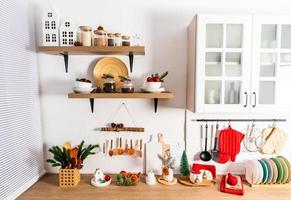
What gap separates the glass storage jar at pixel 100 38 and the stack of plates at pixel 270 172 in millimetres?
1418

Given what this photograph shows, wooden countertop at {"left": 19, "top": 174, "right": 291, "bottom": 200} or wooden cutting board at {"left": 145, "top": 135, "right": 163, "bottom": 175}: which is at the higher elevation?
wooden cutting board at {"left": 145, "top": 135, "right": 163, "bottom": 175}

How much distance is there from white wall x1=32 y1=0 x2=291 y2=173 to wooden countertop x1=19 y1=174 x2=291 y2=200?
0.26 meters

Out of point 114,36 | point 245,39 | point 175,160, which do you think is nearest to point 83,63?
point 114,36

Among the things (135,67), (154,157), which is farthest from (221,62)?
(154,157)

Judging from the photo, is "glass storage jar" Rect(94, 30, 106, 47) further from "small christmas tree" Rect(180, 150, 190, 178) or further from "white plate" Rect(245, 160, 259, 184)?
"white plate" Rect(245, 160, 259, 184)

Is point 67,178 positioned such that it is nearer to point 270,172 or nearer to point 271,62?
point 270,172

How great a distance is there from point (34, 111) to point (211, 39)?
1.41m

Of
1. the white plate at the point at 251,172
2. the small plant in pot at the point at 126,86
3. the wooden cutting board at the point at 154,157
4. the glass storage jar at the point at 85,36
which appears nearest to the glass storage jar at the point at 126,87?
the small plant in pot at the point at 126,86

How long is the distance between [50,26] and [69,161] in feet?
3.24

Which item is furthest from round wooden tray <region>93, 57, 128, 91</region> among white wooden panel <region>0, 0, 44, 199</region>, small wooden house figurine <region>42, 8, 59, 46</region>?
white wooden panel <region>0, 0, 44, 199</region>

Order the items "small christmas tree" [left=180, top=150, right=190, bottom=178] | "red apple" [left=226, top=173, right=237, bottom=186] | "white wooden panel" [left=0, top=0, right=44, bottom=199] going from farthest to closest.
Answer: "small christmas tree" [left=180, top=150, right=190, bottom=178] → "red apple" [left=226, top=173, right=237, bottom=186] → "white wooden panel" [left=0, top=0, right=44, bottom=199]

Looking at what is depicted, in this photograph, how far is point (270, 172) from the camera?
1.61 m

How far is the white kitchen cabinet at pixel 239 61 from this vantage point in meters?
1.45

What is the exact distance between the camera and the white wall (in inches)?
69.1
